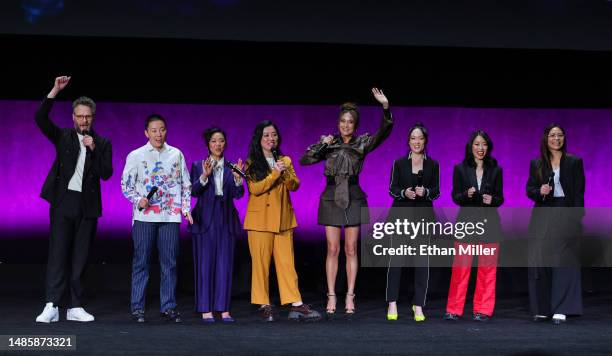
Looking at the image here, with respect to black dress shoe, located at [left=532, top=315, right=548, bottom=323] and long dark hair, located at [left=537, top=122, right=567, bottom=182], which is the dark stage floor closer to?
black dress shoe, located at [left=532, top=315, right=548, bottom=323]

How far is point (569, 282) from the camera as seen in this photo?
5.31 metres

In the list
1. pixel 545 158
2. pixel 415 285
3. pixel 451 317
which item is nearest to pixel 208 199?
pixel 415 285

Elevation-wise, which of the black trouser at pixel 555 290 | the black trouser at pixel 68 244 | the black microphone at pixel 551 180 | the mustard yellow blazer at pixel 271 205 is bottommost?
the black trouser at pixel 555 290

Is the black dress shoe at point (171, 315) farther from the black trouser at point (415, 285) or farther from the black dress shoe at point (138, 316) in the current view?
the black trouser at point (415, 285)

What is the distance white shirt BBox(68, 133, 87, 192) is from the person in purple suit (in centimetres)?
68

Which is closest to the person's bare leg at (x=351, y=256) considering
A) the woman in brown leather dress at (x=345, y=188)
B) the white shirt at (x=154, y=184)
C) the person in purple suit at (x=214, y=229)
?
the woman in brown leather dress at (x=345, y=188)

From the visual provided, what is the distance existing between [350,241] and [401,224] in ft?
1.13

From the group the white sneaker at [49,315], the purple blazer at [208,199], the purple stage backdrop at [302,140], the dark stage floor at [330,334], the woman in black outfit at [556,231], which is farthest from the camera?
the purple stage backdrop at [302,140]

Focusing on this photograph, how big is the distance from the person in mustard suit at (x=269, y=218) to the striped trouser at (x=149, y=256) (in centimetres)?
50

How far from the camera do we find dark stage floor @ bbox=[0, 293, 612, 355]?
13.8ft

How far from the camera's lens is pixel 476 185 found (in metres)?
5.41

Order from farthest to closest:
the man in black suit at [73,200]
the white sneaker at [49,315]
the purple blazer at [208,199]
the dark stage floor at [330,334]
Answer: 1. the purple blazer at [208,199]
2. the man in black suit at [73,200]
3. the white sneaker at [49,315]
4. the dark stage floor at [330,334]

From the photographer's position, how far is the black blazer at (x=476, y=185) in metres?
5.38

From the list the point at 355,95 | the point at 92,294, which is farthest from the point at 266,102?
the point at 92,294
